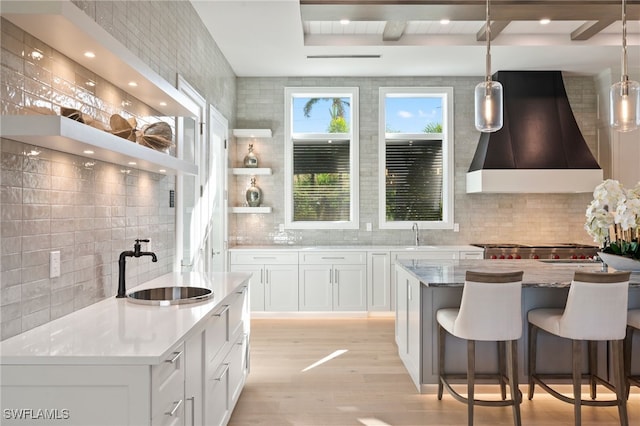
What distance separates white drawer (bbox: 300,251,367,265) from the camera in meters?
5.45

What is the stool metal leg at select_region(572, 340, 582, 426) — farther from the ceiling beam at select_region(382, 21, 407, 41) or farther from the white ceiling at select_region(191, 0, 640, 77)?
the ceiling beam at select_region(382, 21, 407, 41)

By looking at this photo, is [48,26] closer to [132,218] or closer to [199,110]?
[132,218]

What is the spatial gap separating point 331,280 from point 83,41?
4089 mm

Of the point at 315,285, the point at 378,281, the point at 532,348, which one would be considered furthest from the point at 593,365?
the point at 315,285

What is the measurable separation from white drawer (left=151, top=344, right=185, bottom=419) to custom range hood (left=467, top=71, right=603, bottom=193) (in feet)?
14.9

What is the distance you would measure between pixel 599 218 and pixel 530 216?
8.85 feet

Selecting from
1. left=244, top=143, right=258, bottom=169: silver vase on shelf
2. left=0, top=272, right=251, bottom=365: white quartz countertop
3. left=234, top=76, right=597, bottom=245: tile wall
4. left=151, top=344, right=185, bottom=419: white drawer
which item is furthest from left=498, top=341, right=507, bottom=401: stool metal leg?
left=244, top=143, right=258, bottom=169: silver vase on shelf

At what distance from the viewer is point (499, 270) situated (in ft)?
11.5

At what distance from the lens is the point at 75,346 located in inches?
60.6

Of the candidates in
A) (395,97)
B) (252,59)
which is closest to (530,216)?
(395,97)

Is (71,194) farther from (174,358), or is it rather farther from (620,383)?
(620,383)

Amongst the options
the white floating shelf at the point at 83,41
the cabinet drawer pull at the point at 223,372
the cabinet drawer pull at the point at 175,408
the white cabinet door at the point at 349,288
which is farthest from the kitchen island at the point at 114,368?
the white cabinet door at the point at 349,288

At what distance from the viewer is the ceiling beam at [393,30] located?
4.38 metres

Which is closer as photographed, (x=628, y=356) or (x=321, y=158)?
(x=628, y=356)
